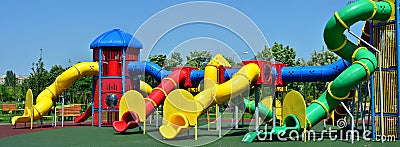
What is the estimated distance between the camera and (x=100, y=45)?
2659cm

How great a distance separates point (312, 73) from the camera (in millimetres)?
21156

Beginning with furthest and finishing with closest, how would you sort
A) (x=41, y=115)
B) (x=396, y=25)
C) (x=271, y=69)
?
(x=41, y=115) < (x=271, y=69) < (x=396, y=25)

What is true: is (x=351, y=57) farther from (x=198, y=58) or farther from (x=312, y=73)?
(x=198, y=58)

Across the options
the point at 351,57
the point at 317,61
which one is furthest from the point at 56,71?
the point at 351,57

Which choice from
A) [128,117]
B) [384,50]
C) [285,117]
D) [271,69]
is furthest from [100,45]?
[384,50]

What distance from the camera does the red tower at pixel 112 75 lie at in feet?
87.2

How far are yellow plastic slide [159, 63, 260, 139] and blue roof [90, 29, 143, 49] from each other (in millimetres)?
8461

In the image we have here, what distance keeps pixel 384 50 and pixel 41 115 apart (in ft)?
54.5

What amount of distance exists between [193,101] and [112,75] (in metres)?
9.62

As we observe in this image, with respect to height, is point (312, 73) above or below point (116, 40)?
below

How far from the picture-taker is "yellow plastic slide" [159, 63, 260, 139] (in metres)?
17.9

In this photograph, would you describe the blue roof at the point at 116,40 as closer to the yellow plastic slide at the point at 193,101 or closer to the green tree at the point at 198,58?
the yellow plastic slide at the point at 193,101

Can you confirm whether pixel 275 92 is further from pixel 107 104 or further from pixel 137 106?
pixel 107 104

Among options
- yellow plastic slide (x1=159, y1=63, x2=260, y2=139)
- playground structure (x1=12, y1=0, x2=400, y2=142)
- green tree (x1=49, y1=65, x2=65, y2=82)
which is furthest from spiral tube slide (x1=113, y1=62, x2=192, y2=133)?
green tree (x1=49, y1=65, x2=65, y2=82)
